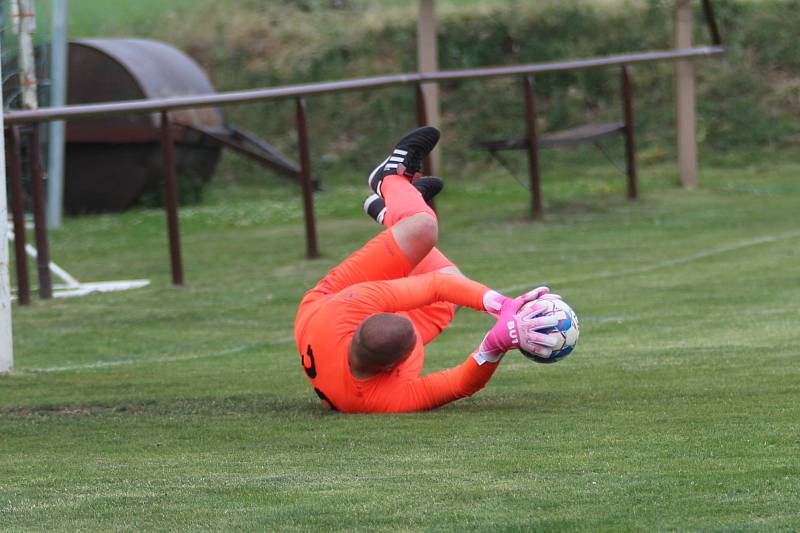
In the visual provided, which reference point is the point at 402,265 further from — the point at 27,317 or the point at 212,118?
the point at 212,118

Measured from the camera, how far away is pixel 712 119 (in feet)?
66.7

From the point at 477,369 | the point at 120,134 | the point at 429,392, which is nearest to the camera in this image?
the point at 477,369

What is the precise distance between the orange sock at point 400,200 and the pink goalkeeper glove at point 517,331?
85 cm

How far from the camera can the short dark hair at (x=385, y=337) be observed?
5.85 metres

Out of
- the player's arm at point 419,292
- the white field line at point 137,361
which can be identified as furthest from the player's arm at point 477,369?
the white field line at point 137,361

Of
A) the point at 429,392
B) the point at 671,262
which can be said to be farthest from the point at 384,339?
the point at 671,262

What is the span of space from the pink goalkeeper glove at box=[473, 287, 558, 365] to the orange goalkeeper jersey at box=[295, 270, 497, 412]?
20 cm

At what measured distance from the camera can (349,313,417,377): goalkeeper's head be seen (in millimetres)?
5852

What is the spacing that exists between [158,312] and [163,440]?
474cm

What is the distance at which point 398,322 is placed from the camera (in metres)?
5.87

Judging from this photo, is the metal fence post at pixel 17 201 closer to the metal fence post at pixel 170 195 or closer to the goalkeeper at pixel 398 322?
the metal fence post at pixel 170 195

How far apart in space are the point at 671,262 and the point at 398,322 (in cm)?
603

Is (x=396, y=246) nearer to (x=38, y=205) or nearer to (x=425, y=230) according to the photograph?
(x=425, y=230)

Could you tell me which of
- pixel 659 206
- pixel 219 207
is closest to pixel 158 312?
pixel 659 206
